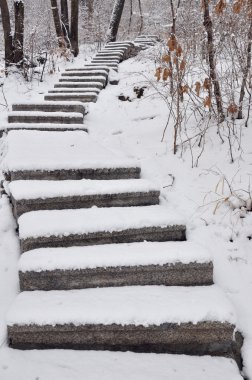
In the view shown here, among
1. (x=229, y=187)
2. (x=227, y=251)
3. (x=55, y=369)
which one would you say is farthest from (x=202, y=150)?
(x=55, y=369)

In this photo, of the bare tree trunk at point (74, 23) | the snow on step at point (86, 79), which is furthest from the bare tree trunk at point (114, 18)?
the snow on step at point (86, 79)

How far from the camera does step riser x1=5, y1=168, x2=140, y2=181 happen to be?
3295 mm

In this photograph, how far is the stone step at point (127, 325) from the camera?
6.91 ft

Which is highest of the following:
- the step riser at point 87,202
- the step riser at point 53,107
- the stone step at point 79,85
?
the stone step at point 79,85

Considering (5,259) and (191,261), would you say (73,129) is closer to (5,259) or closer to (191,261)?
(5,259)

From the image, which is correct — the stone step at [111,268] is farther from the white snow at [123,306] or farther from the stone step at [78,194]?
the stone step at [78,194]

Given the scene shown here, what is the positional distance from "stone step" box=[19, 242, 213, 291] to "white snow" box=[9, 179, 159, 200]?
583mm

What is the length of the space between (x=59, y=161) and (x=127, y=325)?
184 cm

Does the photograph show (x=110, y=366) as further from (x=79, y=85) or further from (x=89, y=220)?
(x=79, y=85)

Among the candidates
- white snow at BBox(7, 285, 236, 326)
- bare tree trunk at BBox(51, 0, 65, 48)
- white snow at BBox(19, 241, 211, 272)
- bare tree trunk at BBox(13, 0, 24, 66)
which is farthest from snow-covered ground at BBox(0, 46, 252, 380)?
bare tree trunk at BBox(51, 0, 65, 48)

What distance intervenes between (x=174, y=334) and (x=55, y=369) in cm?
72

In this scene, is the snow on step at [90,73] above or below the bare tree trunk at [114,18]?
below

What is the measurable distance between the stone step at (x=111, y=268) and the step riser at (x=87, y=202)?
54 cm

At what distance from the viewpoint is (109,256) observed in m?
2.46
